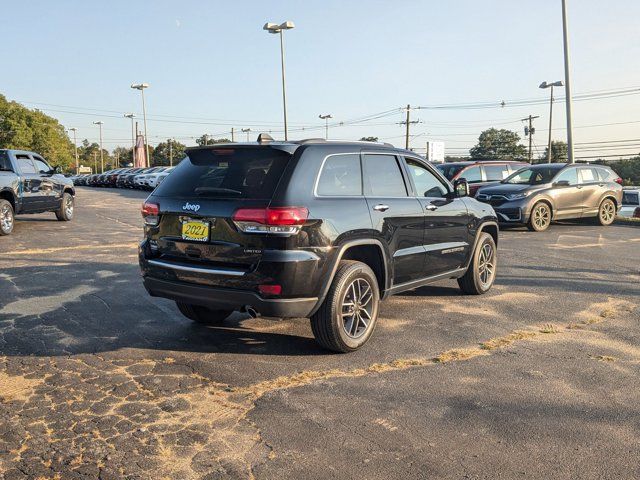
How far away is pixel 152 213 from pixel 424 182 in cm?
280

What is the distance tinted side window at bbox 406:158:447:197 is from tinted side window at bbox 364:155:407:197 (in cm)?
26

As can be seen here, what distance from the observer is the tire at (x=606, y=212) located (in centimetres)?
1592

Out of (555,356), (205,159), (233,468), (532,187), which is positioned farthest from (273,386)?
(532,187)

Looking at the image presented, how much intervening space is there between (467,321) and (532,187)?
385 inches

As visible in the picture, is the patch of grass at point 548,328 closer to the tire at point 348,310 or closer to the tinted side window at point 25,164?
the tire at point 348,310

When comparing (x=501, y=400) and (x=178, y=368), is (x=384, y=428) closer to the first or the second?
(x=501, y=400)

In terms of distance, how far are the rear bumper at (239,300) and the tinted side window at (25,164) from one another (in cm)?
1075

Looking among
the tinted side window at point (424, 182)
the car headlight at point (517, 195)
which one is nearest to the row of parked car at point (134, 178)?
the car headlight at point (517, 195)

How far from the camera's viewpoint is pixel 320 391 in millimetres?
3998

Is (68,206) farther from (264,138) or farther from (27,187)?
(264,138)

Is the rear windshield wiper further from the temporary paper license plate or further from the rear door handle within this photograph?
the rear door handle

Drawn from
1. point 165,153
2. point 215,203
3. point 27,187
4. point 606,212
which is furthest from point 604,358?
point 165,153

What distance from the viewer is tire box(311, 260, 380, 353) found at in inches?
181

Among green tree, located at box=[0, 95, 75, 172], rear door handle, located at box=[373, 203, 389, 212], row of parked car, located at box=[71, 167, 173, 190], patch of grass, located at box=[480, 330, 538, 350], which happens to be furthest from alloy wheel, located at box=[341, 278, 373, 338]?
green tree, located at box=[0, 95, 75, 172]
